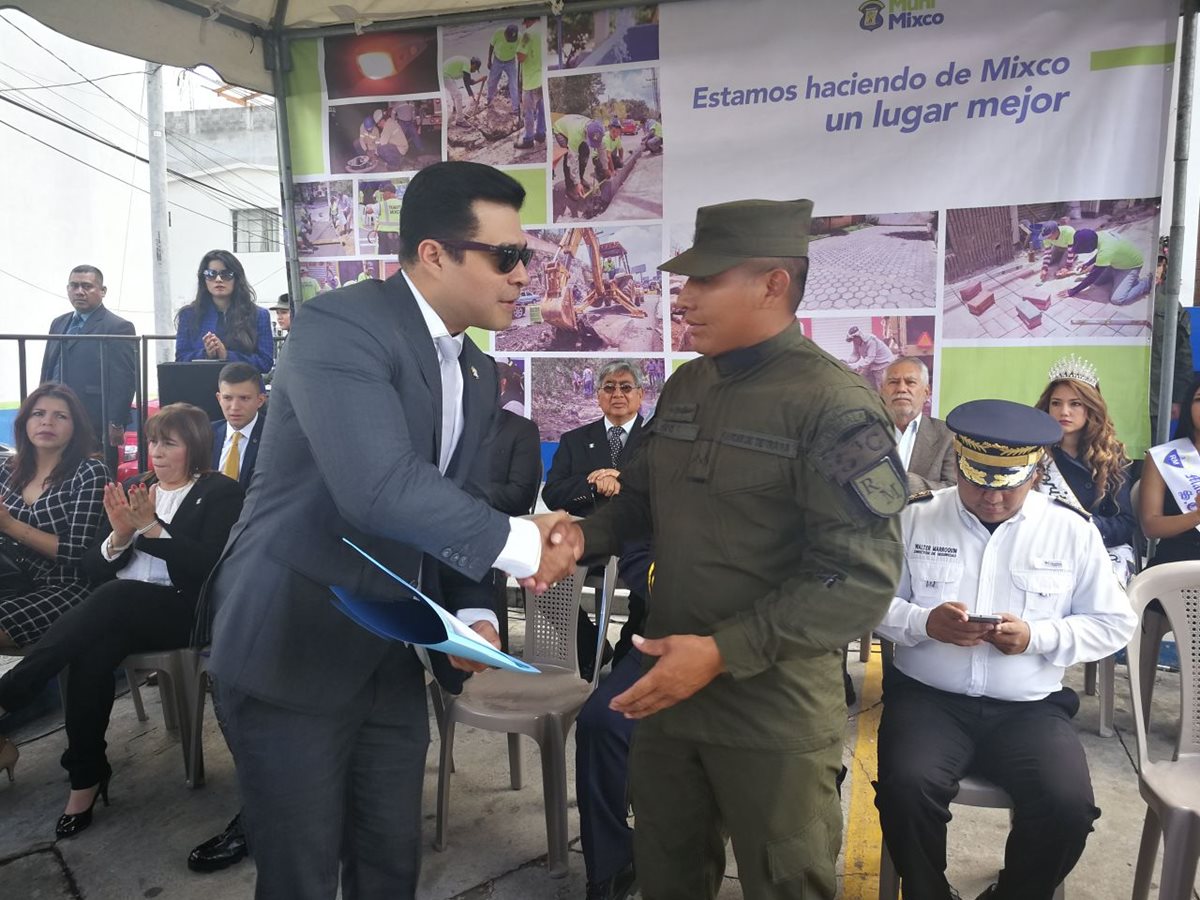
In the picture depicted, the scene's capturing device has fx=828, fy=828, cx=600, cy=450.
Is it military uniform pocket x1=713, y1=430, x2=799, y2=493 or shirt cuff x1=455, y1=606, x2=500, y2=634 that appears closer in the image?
military uniform pocket x1=713, y1=430, x2=799, y2=493

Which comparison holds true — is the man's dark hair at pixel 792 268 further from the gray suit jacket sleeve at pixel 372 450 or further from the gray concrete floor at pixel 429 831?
the gray concrete floor at pixel 429 831

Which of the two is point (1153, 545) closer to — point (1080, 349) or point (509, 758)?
point (1080, 349)

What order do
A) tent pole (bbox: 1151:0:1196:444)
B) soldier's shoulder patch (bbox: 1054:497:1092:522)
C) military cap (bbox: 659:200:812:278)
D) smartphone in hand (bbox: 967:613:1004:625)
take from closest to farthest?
military cap (bbox: 659:200:812:278) → smartphone in hand (bbox: 967:613:1004:625) → soldier's shoulder patch (bbox: 1054:497:1092:522) → tent pole (bbox: 1151:0:1196:444)

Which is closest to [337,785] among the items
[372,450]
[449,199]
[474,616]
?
[474,616]

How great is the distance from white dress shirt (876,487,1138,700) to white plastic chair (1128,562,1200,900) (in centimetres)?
21

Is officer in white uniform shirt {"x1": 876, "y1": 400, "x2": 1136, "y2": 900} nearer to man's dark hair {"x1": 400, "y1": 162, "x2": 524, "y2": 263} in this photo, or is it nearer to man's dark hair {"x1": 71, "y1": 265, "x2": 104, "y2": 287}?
man's dark hair {"x1": 400, "y1": 162, "x2": 524, "y2": 263}

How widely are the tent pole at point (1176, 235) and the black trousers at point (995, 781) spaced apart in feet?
6.70

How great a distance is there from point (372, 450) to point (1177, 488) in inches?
153

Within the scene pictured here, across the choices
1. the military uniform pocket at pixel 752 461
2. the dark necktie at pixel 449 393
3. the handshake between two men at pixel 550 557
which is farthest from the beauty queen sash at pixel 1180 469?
the dark necktie at pixel 449 393

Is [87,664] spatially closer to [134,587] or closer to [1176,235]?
[134,587]

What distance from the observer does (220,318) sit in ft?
17.8

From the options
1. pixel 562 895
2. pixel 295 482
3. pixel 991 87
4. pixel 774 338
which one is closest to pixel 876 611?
pixel 774 338

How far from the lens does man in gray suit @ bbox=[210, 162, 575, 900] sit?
5.20 feet

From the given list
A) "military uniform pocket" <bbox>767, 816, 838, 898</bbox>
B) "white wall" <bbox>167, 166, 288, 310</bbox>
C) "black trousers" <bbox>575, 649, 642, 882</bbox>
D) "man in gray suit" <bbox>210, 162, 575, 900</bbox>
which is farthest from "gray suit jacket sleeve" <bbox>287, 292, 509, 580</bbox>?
"white wall" <bbox>167, 166, 288, 310</bbox>
